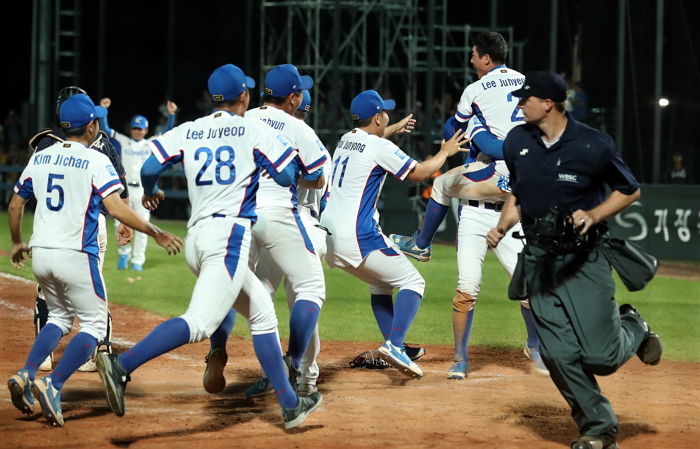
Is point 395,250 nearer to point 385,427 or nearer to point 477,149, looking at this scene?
point 477,149

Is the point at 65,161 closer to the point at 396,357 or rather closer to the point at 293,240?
the point at 293,240

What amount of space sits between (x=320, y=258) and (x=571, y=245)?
2302 mm

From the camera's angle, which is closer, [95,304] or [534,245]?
[534,245]

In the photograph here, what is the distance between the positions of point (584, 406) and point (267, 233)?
7.62 ft

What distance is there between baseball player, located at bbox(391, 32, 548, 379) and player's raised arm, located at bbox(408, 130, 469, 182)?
53cm

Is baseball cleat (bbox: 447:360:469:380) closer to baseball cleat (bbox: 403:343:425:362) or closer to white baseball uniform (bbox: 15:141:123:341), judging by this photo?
baseball cleat (bbox: 403:343:425:362)

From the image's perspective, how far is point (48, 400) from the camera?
6.45 meters

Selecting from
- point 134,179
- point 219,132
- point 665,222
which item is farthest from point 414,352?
point 665,222

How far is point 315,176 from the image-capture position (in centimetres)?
711

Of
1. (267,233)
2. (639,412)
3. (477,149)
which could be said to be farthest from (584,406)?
(477,149)

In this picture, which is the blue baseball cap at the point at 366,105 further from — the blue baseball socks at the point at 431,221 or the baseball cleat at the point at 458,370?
the baseball cleat at the point at 458,370

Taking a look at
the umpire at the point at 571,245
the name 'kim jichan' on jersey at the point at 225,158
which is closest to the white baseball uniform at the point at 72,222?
the name 'kim jichan' on jersey at the point at 225,158

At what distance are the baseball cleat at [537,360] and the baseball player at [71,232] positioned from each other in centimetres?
357

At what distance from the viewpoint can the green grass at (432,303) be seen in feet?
35.8
